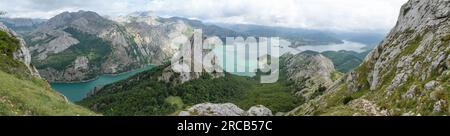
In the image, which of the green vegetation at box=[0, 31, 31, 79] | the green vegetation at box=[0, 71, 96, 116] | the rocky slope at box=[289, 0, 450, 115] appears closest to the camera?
the green vegetation at box=[0, 71, 96, 116]

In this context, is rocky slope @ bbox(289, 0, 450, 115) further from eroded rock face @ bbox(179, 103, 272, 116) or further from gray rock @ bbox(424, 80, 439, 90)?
eroded rock face @ bbox(179, 103, 272, 116)

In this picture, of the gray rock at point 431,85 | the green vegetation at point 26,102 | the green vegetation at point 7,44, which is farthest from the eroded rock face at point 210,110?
the green vegetation at point 7,44

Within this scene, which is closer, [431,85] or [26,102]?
[26,102]

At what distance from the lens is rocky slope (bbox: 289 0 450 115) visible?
4516 cm

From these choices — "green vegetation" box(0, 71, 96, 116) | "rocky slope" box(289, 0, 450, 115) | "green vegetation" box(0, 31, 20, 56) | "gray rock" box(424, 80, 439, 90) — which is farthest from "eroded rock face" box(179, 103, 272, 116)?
"green vegetation" box(0, 31, 20, 56)

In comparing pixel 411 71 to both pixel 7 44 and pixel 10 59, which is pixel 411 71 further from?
pixel 7 44

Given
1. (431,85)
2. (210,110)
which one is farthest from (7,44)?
(431,85)

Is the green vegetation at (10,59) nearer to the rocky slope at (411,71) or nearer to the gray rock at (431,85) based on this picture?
the rocky slope at (411,71)

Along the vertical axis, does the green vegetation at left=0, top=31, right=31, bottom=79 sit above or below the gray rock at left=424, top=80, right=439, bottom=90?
above

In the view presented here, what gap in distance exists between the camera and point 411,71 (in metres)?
63.8

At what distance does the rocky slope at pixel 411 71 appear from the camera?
45156 millimetres

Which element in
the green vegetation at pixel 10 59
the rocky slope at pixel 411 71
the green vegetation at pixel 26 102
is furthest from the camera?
the green vegetation at pixel 10 59
